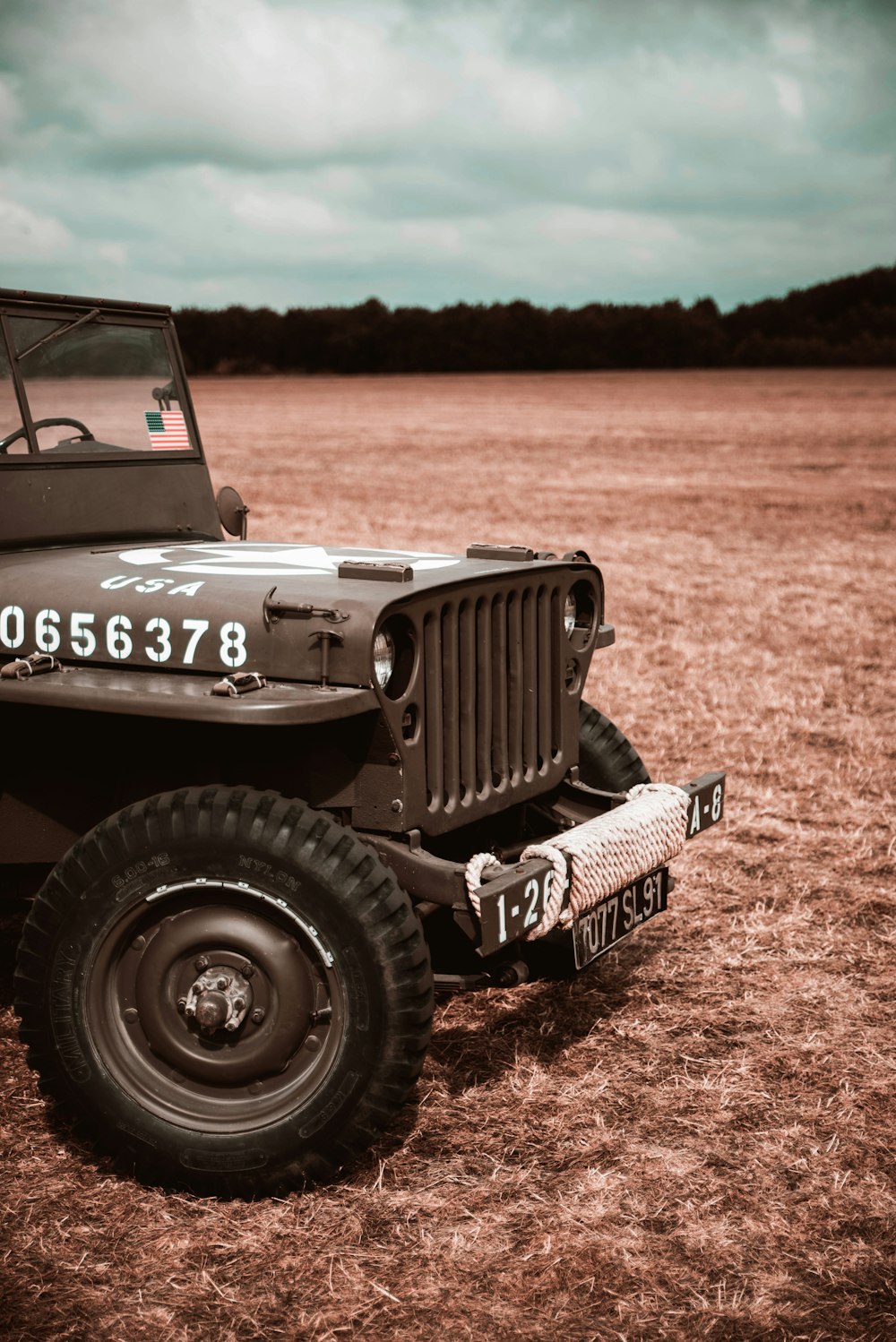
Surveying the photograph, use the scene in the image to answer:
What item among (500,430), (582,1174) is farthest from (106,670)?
(500,430)

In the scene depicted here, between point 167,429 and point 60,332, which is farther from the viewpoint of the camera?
point 167,429

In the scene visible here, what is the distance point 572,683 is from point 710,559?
975cm

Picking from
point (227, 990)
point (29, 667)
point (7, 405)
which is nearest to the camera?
point (227, 990)

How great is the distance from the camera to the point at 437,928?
3.99 metres

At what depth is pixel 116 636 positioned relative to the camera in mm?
3229

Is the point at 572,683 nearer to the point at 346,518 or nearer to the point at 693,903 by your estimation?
the point at 693,903

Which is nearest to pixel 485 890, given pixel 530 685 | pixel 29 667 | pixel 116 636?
pixel 530 685

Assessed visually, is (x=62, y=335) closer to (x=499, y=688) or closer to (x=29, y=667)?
(x=29, y=667)

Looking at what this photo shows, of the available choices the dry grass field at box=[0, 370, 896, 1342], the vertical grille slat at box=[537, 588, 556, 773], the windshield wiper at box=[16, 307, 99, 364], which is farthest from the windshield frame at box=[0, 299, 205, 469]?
the dry grass field at box=[0, 370, 896, 1342]

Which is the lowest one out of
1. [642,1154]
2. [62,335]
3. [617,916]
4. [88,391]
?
[642,1154]

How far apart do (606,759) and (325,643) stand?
1418 millimetres

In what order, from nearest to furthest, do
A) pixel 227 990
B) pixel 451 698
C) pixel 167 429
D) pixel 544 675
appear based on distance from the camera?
1. pixel 227 990
2. pixel 451 698
3. pixel 544 675
4. pixel 167 429

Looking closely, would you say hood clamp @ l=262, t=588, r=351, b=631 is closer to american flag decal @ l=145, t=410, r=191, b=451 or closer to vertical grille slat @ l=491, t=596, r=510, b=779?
vertical grille slat @ l=491, t=596, r=510, b=779

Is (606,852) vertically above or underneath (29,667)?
underneath
